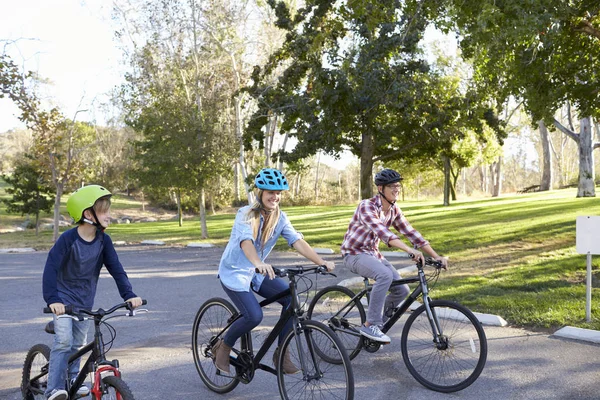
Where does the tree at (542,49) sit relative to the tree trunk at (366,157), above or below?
above

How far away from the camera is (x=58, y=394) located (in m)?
4.10

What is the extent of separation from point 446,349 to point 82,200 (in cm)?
328

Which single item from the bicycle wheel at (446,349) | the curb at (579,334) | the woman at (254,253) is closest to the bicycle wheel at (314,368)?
the woman at (254,253)

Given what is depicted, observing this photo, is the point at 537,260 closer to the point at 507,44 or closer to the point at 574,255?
the point at 574,255

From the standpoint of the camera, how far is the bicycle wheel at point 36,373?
4.53 metres

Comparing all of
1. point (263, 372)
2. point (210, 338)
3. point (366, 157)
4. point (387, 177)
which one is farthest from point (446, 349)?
point (366, 157)

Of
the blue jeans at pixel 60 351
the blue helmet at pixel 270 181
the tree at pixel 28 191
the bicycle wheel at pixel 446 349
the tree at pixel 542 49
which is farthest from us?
the tree at pixel 28 191

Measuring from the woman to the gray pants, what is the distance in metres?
1.03

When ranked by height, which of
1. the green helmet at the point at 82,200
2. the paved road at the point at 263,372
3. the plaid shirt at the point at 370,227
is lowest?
the paved road at the point at 263,372

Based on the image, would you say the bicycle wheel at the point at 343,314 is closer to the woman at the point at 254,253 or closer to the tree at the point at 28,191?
the woman at the point at 254,253

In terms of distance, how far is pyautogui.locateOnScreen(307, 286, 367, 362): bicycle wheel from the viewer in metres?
5.84

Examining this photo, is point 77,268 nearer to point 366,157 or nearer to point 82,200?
point 82,200

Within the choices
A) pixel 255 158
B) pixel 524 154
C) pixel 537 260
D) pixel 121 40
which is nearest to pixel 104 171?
pixel 255 158

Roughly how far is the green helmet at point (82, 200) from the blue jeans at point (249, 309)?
1.38m
